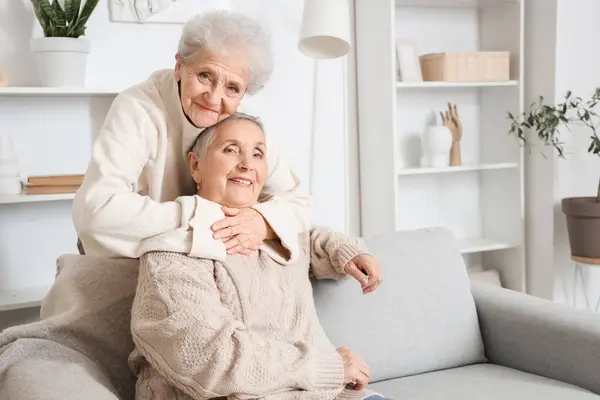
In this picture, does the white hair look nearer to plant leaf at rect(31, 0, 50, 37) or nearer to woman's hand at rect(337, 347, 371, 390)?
woman's hand at rect(337, 347, 371, 390)

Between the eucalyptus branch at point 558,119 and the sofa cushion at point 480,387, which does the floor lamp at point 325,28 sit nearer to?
the eucalyptus branch at point 558,119

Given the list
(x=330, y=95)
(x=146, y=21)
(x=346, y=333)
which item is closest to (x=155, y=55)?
(x=146, y=21)

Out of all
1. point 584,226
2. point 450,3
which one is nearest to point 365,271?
point 584,226

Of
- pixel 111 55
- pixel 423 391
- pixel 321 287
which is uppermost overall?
pixel 111 55

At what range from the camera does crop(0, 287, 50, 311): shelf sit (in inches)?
106

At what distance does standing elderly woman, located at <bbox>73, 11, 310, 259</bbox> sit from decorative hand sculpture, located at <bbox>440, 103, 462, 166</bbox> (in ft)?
6.00

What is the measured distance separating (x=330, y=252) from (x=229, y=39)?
59 cm

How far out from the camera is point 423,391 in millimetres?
1983

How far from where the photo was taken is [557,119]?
3.28 meters

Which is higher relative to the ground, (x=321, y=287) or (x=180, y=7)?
(x=180, y=7)

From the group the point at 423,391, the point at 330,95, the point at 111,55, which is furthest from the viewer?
the point at 330,95

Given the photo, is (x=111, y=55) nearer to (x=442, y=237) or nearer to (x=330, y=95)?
(x=330, y=95)

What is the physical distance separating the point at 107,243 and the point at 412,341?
94 centimetres

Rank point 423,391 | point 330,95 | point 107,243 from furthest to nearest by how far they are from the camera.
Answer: point 330,95 < point 423,391 < point 107,243
